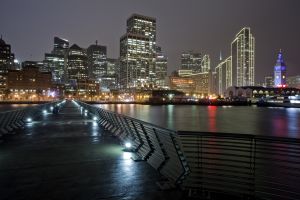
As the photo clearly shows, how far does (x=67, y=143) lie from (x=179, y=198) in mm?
8606

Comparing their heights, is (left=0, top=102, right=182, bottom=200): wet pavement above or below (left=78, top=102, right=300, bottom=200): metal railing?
below

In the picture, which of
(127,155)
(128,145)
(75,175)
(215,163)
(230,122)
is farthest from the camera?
(230,122)

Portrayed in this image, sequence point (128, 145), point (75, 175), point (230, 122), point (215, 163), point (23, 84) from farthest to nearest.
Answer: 1. point (23, 84)
2. point (230, 122)
3. point (128, 145)
4. point (75, 175)
5. point (215, 163)

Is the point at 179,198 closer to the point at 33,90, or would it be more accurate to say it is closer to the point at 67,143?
the point at 67,143

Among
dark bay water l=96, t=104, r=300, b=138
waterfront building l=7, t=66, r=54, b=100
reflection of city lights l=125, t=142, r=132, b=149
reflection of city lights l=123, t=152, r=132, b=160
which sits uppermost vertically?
waterfront building l=7, t=66, r=54, b=100

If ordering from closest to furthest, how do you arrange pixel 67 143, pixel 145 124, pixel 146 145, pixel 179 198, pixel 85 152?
1. pixel 179 198
2. pixel 145 124
3. pixel 146 145
4. pixel 85 152
5. pixel 67 143

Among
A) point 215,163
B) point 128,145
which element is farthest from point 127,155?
point 215,163

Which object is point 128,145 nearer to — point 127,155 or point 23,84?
point 127,155

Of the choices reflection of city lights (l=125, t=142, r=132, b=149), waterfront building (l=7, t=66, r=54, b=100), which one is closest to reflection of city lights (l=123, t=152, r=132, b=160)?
reflection of city lights (l=125, t=142, r=132, b=149)

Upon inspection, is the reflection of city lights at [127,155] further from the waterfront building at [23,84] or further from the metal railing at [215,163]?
the waterfront building at [23,84]

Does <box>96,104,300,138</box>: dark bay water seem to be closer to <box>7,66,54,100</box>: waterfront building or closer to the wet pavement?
the wet pavement

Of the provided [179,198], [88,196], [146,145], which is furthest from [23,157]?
[179,198]

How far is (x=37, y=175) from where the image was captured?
755cm

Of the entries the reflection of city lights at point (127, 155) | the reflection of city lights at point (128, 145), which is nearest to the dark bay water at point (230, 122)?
the reflection of city lights at point (128, 145)
